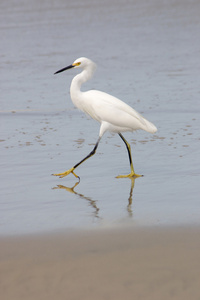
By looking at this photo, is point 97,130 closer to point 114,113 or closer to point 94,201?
point 114,113

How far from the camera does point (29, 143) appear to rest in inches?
310

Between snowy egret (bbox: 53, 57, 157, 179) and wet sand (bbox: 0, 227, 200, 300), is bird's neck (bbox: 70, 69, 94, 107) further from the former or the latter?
wet sand (bbox: 0, 227, 200, 300)

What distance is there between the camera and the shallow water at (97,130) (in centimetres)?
544

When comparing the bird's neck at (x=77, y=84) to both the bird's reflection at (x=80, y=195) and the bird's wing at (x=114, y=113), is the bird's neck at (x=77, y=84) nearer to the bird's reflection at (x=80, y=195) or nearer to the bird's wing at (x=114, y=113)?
the bird's wing at (x=114, y=113)

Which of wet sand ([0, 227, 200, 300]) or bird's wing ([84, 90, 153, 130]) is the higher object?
wet sand ([0, 227, 200, 300])

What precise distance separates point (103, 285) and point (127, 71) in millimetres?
9128

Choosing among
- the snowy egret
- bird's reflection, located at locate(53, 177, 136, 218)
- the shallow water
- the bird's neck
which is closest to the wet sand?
the shallow water

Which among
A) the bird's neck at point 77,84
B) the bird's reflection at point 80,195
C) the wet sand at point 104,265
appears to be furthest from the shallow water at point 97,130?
the bird's neck at point 77,84

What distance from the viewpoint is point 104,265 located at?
13.8ft

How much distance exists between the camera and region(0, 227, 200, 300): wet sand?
3877 mm

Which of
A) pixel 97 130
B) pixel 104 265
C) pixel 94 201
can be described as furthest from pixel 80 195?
pixel 97 130

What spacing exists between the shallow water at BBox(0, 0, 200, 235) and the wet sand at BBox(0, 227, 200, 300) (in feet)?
Answer: 1.05

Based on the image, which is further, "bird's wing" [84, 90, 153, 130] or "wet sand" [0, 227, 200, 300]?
"bird's wing" [84, 90, 153, 130]

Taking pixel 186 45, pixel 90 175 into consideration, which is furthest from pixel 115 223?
pixel 186 45
